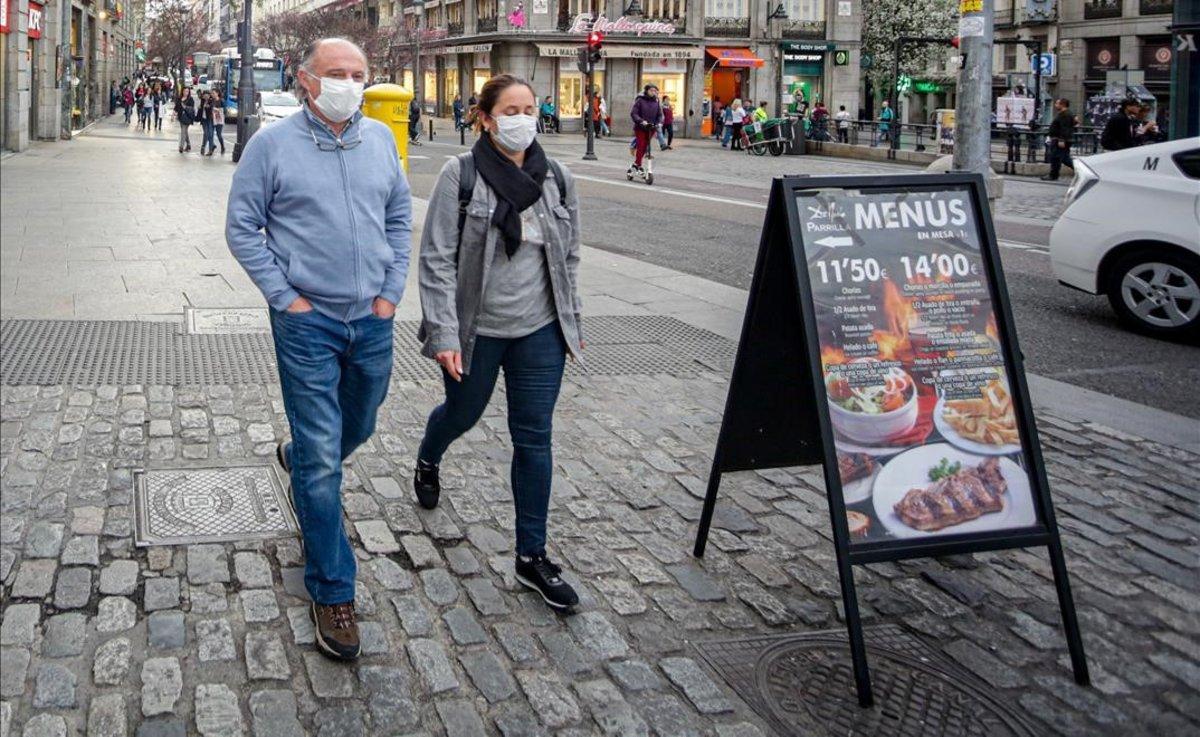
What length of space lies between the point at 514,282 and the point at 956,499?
1.60 meters

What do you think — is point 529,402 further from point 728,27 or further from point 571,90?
point 728,27

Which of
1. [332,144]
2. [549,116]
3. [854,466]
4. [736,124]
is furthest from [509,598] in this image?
[549,116]

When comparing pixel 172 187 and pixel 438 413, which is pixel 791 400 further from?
pixel 172 187

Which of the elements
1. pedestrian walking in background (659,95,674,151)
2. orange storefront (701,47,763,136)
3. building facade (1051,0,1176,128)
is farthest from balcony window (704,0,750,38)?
pedestrian walking in background (659,95,674,151)

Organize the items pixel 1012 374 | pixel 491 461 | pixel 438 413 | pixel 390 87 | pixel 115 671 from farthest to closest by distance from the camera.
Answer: pixel 390 87 < pixel 491 461 < pixel 438 413 < pixel 1012 374 < pixel 115 671

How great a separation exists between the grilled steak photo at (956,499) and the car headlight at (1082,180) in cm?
690

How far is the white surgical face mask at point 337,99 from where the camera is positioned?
3.85 meters

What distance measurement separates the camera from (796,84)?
5894 centimetres

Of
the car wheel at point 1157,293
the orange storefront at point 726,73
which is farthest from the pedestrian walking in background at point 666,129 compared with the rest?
the car wheel at point 1157,293

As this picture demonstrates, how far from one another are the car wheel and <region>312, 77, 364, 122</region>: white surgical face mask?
7.52 m

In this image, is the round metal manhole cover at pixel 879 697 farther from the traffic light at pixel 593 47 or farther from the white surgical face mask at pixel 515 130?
the traffic light at pixel 593 47

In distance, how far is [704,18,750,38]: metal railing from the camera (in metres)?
59.3

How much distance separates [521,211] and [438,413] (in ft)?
3.43

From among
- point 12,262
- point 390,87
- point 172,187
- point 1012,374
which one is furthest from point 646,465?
point 172,187
